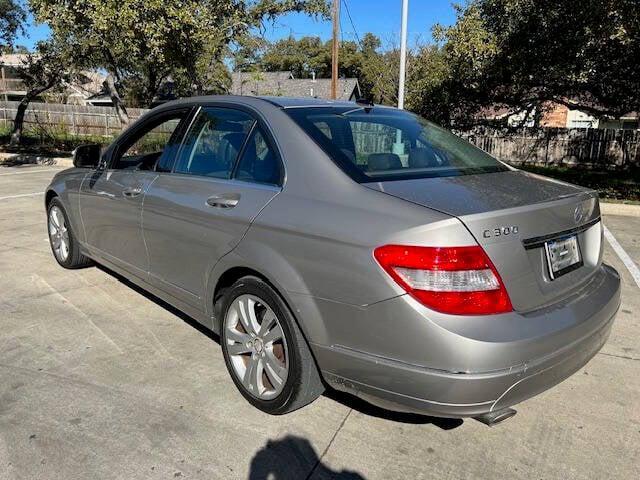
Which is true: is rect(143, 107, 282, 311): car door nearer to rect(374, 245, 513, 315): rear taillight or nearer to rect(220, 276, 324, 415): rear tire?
rect(220, 276, 324, 415): rear tire

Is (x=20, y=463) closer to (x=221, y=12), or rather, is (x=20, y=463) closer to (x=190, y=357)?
(x=190, y=357)

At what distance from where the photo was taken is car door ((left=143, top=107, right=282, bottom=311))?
3010 mm

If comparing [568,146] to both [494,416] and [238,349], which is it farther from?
[494,416]

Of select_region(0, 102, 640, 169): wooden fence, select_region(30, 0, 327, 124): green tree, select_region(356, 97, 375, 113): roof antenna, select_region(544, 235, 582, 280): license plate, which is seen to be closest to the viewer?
select_region(544, 235, 582, 280): license plate

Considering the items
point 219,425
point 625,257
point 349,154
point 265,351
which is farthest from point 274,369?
point 625,257

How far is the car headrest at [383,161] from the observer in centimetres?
288

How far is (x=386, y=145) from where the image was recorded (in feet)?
10.8

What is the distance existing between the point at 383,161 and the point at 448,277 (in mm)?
919

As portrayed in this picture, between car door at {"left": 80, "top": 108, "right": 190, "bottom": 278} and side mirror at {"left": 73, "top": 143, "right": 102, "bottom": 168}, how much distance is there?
116mm

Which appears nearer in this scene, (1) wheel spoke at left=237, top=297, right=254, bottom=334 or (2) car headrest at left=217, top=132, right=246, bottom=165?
(1) wheel spoke at left=237, top=297, right=254, bottom=334

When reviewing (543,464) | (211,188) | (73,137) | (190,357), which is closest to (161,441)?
(190,357)

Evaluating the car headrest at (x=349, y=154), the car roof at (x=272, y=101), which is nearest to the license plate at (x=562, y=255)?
the car headrest at (x=349, y=154)

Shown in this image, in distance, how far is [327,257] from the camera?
249 cm

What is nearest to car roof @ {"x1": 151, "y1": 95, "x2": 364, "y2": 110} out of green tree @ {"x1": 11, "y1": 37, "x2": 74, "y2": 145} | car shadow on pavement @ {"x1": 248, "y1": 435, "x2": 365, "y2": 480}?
car shadow on pavement @ {"x1": 248, "y1": 435, "x2": 365, "y2": 480}
